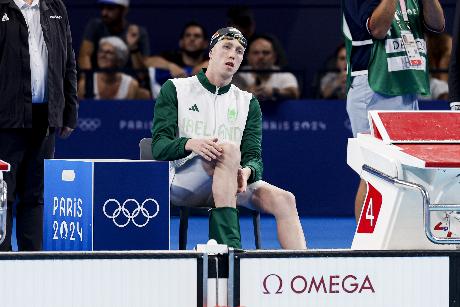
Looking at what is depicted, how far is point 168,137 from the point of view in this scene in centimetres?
505

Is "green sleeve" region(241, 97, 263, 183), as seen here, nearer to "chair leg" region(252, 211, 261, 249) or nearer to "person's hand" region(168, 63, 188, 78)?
"chair leg" region(252, 211, 261, 249)

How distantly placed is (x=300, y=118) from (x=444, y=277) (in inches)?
220

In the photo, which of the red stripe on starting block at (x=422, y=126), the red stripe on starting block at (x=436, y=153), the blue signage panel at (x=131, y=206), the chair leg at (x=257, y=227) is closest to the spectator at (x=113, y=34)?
the chair leg at (x=257, y=227)

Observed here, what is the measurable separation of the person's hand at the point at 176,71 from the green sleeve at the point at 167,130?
386 cm

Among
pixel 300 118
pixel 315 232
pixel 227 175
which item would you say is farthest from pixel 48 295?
pixel 300 118

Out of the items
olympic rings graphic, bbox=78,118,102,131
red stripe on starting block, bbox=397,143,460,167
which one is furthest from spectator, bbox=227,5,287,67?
red stripe on starting block, bbox=397,143,460,167

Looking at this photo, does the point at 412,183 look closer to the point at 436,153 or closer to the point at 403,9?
the point at 436,153

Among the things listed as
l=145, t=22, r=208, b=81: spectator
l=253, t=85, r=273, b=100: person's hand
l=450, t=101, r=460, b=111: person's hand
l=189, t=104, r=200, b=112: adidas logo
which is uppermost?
l=145, t=22, r=208, b=81: spectator

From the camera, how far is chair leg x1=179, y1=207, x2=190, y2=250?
5020 millimetres

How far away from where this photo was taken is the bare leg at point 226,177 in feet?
15.3

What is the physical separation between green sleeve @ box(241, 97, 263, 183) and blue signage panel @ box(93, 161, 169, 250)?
831mm

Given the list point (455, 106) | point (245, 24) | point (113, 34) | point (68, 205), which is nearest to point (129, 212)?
point (68, 205)

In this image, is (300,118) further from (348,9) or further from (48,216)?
(48,216)

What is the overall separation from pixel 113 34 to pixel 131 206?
580cm
